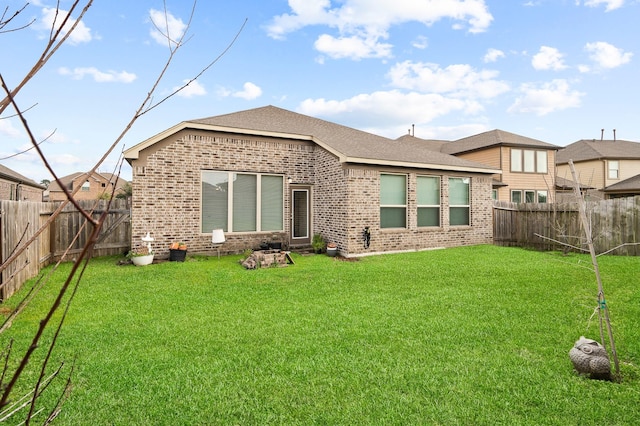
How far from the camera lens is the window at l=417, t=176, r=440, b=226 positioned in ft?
39.4

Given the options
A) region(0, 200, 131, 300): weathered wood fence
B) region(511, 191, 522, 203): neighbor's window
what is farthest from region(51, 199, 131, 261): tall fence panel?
region(511, 191, 522, 203): neighbor's window

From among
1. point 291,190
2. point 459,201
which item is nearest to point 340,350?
point 291,190

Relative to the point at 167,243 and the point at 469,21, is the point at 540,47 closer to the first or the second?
the point at 469,21

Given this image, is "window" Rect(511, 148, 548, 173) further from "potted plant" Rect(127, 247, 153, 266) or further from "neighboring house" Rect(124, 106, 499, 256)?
"potted plant" Rect(127, 247, 153, 266)

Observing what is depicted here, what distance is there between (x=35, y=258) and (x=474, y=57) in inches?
609

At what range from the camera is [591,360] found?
327 cm

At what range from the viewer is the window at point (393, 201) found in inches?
444

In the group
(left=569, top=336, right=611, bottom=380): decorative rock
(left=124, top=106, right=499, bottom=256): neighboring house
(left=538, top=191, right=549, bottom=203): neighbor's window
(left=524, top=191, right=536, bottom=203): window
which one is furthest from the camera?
(left=538, top=191, right=549, bottom=203): neighbor's window

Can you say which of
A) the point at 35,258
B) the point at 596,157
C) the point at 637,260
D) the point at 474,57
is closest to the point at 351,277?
the point at 35,258

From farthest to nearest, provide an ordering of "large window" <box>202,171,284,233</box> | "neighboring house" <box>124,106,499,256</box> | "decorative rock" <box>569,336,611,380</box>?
"large window" <box>202,171,284,233</box> → "neighboring house" <box>124,106,499,256</box> → "decorative rock" <box>569,336,611,380</box>

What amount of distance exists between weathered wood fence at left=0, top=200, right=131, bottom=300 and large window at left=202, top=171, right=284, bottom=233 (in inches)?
95.2

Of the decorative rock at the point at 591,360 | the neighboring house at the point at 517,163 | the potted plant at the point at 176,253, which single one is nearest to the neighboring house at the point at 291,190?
the potted plant at the point at 176,253

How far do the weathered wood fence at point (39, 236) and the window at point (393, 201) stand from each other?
25.2 ft

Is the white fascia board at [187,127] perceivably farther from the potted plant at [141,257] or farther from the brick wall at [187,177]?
the potted plant at [141,257]
